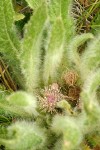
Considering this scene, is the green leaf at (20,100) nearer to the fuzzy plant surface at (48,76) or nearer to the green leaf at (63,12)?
the fuzzy plant surface at (48,76)

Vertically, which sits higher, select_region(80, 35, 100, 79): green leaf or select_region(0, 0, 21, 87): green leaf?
select_region(0, 0, 21, 87): green leaf

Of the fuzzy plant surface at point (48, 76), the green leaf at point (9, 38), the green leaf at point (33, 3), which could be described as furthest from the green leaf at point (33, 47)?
the green leaf at point (33, 3)

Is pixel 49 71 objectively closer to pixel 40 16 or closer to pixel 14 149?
pixel 40 16

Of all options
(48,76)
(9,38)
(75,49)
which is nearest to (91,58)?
(75,49)

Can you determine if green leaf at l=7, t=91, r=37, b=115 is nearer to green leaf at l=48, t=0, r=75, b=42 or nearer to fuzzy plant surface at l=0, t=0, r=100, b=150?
fuzzy plant surface at l=0, t=0, r=100, b=150

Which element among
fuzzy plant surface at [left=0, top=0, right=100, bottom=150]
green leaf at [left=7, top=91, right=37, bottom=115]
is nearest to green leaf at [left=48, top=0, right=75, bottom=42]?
fuzzy plant surface at [left=0, top=0, right=100, bottom=150]

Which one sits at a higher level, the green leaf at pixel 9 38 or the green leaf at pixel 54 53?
the green leaf at pixel 9 38
